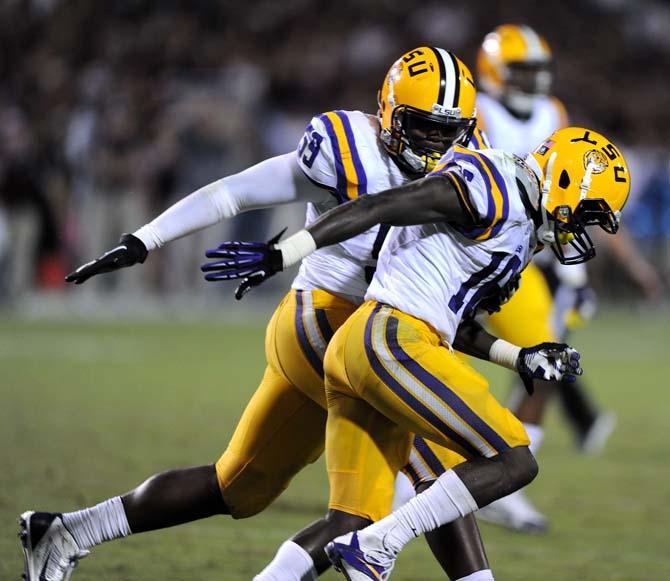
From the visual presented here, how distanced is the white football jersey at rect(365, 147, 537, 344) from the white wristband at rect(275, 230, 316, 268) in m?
0.29

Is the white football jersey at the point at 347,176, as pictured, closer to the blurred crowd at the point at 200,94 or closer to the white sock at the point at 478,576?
the white sock at the point at 478,576

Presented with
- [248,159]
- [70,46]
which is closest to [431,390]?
[248,159]

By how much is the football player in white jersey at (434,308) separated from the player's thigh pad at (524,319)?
1330mm

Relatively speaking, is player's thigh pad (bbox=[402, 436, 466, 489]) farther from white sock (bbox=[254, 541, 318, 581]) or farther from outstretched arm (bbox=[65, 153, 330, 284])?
outstretched arm (bbox=[65, 153, 330, 284])

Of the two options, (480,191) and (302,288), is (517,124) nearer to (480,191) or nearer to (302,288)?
(302,288)

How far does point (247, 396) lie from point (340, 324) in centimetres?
434

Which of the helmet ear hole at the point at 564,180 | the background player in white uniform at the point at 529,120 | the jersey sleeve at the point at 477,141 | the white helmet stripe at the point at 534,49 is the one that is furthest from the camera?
the white helmet stripe at the point at 534,49

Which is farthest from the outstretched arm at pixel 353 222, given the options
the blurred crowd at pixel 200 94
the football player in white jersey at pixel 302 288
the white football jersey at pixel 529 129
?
the blurred crowd at pixel 200 94

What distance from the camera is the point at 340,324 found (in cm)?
357

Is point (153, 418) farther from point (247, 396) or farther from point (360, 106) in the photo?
point (360, 106)

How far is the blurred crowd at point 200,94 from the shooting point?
12.3m

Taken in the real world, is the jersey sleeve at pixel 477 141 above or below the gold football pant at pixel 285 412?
above

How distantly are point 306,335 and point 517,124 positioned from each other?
7.14 ft

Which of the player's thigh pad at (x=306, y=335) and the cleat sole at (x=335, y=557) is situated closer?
the cleat sole at (x=335, y=557)
